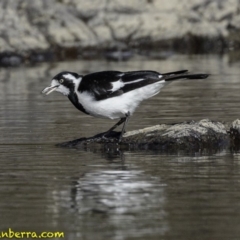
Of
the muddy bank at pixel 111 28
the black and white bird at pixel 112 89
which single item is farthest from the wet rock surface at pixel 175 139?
the muddy bank at pixel 111 28

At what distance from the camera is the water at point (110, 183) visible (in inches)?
279

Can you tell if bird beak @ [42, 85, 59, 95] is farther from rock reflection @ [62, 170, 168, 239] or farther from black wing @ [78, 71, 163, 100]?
rock reflection @ [62, 170, 168, 239]

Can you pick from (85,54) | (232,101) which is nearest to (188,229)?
(232,101)

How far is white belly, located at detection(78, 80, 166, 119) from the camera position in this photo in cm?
1109

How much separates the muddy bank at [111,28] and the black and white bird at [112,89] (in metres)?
15.6

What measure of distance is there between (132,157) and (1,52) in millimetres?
16943

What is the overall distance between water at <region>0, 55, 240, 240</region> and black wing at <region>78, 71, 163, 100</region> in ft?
2.23

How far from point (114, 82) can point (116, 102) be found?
0.21m

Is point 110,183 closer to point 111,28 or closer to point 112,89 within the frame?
point 112,89

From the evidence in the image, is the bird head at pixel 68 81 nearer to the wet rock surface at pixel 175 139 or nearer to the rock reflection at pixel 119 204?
the wet rock surface at pixel 175 139

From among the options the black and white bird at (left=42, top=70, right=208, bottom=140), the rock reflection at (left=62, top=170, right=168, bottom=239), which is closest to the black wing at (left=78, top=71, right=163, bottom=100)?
the black and white bird at (left=42, top=70, right=208, bottom=140)

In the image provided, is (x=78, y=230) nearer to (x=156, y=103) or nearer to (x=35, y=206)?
(x=35, y=206)

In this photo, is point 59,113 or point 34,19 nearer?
point 59,113

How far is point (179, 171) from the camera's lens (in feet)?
30.7
